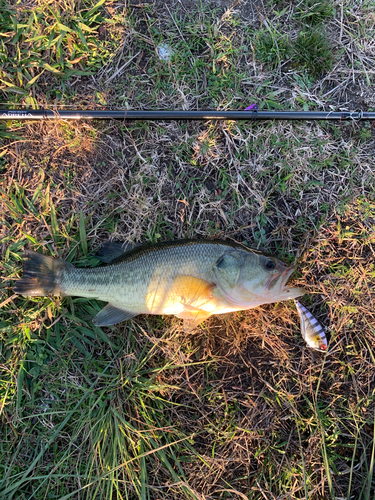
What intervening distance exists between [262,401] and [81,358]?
1725 mm

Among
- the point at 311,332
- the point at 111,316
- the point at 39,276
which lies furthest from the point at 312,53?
the point at 39,276

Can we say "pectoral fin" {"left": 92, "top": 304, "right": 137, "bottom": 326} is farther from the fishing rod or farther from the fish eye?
the fishing rod

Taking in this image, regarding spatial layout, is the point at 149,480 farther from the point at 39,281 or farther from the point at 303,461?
the point at 39,281

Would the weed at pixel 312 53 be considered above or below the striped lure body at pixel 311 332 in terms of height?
above

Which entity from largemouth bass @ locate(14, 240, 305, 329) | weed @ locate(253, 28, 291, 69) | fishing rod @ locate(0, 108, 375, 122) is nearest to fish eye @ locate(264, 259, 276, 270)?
largemouth bass @ locate(14, 240, 305, 329)

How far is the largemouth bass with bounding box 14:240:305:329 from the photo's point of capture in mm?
2535

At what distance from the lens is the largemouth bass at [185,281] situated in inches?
99.8

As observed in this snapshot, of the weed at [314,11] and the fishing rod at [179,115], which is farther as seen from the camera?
the weed at [314,11]

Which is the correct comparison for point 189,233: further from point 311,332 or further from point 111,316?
point 311,332

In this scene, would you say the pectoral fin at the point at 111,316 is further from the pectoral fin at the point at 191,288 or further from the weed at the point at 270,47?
the weed at the point at 270,47

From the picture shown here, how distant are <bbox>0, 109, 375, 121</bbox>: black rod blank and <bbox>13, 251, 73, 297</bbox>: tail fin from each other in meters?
1.31

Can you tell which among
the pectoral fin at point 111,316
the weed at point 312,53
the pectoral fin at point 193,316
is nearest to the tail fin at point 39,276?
the pectoral fin at point 111,316

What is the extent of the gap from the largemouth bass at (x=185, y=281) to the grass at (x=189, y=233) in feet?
0.97

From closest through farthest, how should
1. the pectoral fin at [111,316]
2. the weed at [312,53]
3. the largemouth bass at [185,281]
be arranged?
1. the largemouth bass at [185,281]
2. the pectoral fin at [111,316]
3. the weed at [312,53]
